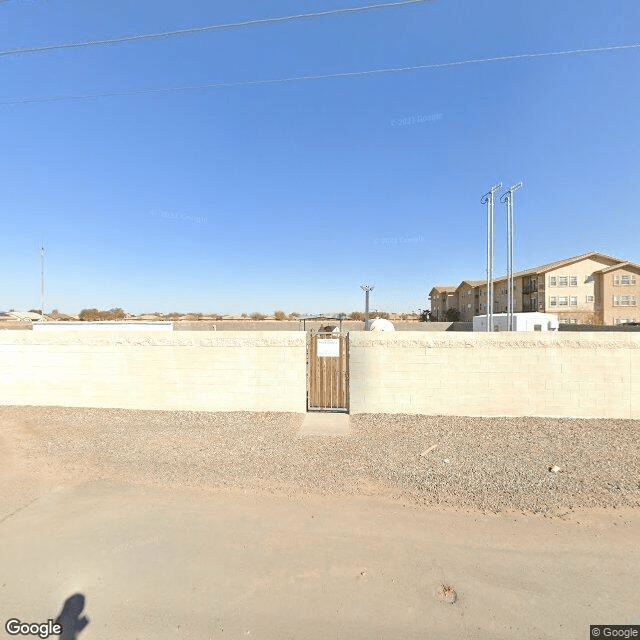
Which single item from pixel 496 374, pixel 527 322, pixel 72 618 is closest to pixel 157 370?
pixel 72 618

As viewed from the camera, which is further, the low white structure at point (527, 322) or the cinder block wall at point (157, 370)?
the low white structure at point (527, 322)

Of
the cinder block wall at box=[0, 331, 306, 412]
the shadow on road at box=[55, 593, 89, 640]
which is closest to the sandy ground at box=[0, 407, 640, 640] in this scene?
the shadow on road at box=[55, 593, 89, 640]

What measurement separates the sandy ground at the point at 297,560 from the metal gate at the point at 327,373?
3192mm

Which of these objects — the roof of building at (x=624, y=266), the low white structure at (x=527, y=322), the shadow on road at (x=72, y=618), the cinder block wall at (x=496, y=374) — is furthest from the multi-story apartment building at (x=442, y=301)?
the shadow on road at (x=72, y=618)

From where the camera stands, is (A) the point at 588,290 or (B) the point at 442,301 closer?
(A) the point at 588,290

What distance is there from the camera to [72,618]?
2551 mm

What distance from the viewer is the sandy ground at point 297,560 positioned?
255 centimetres

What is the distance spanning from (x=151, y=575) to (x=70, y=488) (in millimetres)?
2518

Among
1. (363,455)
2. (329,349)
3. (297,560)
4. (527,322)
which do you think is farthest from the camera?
(527,322)

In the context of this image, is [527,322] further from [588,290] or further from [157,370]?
[157,370]

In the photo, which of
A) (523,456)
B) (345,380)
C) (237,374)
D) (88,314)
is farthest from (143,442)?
(88,314)

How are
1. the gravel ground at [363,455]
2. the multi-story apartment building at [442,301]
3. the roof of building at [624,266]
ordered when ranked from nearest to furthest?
1. the gravel ground at [363,455]
2. the roof of building at [624,266]
3. the multi-story apartment building at [442,301]

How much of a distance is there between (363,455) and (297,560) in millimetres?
2679

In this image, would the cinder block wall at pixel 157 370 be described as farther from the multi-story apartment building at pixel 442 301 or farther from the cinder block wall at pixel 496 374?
the multi-story apartment building at pixel 442 301
